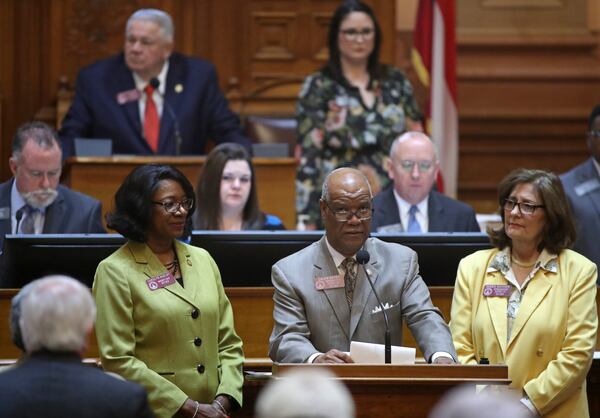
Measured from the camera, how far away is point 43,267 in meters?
5.47

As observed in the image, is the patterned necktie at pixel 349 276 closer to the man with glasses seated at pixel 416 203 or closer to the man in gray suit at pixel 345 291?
the man in gray suit at pixel 345 291

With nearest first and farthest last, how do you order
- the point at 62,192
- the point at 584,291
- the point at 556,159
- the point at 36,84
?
the point at 584,291 → the point at 62,192 → the point at 36,84 → the point at 556,159

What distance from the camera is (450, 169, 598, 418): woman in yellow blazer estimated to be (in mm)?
5176

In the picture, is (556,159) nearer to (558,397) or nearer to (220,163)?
(220,163)

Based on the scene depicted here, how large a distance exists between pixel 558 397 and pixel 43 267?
2019 millimetres

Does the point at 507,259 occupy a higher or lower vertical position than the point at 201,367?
higher

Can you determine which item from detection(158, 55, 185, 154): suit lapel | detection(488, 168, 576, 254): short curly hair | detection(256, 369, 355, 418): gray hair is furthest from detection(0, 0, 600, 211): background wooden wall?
detection(256, 369, 355, 418): gray hair

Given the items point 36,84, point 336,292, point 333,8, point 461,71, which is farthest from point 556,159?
point 336,292

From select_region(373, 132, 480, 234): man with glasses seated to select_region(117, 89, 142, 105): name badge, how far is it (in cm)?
187

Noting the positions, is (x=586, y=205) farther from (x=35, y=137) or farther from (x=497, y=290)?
(x=35, y=137)

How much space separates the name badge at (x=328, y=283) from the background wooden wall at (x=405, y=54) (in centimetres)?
464

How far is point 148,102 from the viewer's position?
26.9 ft

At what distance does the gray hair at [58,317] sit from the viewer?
3533 mm

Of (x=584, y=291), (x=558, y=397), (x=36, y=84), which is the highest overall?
(x=36, y=84)
